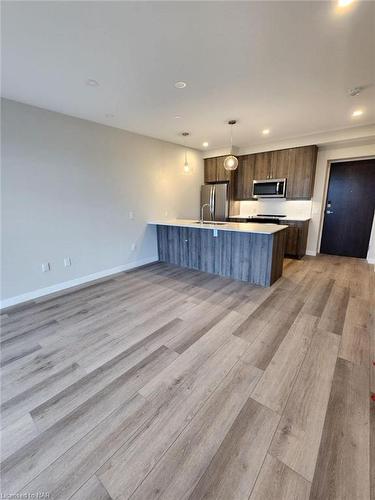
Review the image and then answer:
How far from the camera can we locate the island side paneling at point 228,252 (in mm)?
3469

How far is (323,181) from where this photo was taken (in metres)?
4.87

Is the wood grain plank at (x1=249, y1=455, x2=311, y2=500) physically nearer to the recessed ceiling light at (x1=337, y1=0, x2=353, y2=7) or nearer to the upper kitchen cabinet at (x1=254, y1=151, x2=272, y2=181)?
the recessed ceiling light at (x1=337, y1=0, x2=353, y2=7)

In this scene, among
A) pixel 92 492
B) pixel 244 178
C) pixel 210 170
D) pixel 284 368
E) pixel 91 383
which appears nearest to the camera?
pixel 92 492

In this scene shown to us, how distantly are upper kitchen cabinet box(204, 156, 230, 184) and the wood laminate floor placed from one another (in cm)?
399

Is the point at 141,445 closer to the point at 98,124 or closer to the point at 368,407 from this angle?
the point at 368,407

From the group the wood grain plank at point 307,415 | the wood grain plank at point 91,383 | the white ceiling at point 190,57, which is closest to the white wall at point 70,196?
the white ceiling at point 190,57

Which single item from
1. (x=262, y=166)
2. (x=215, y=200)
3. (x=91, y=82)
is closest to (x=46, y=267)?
(x=91, y=82)

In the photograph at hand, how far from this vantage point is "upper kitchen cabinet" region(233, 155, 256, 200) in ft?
18.3

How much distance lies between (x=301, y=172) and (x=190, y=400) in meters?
4.96

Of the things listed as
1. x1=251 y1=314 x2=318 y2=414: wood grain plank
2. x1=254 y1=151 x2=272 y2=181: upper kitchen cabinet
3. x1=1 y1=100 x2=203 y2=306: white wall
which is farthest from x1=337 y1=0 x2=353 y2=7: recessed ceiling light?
x1=254 y1=151 x2=272 y2=181: upper kitchen cabinet

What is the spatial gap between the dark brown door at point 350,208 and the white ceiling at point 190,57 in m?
1.79

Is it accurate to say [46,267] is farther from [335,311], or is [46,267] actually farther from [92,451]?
[335,311]

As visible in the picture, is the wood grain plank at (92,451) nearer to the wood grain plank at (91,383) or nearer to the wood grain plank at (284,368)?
the wood grain plank at (91,383)

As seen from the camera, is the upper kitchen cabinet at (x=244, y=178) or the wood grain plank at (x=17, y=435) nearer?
the wood grain plank at (x=17, y=435)
